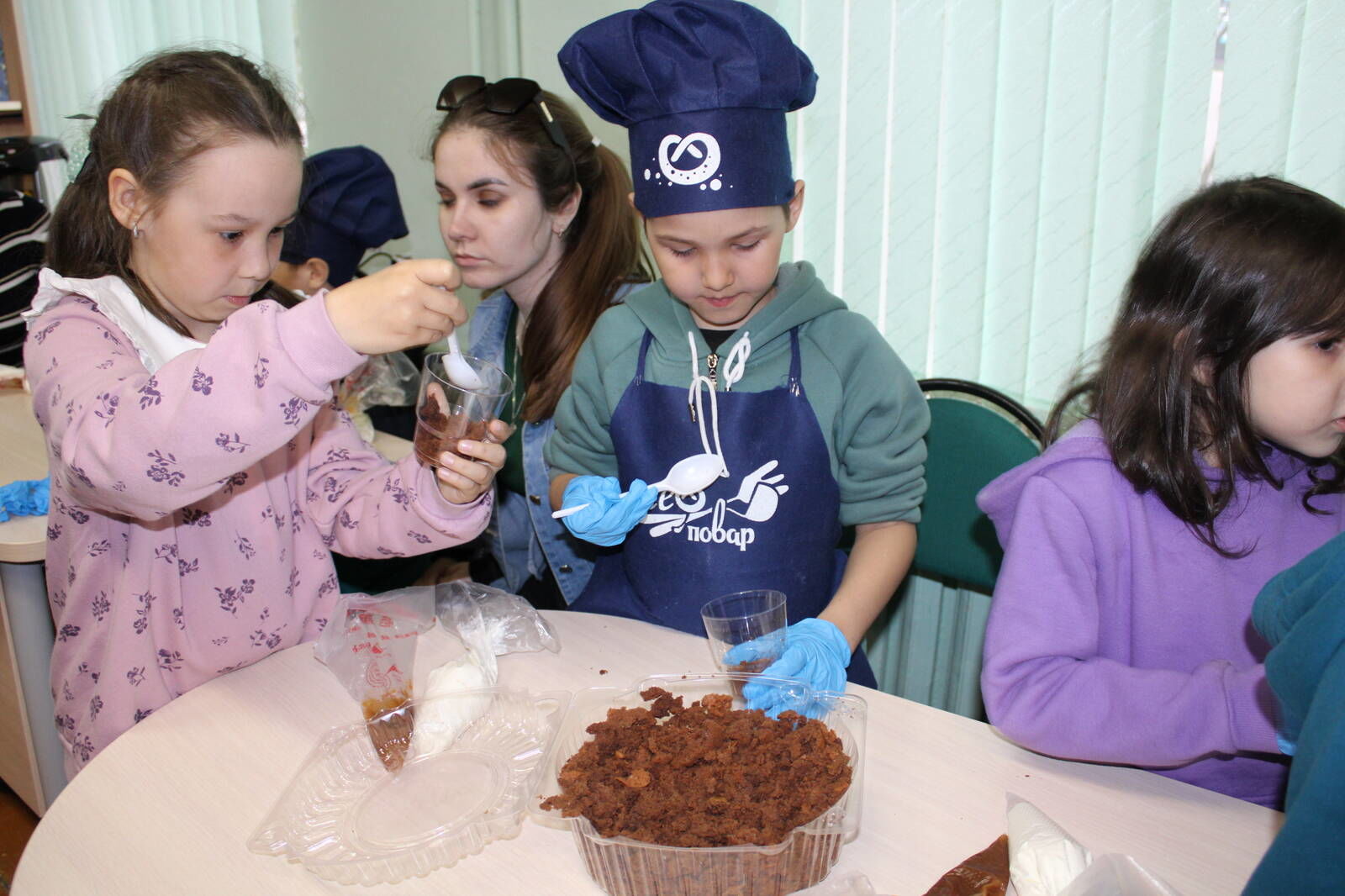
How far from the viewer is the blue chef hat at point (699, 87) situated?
135 cm

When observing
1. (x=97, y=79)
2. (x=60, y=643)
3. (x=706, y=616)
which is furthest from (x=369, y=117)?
(x=706, y=616)

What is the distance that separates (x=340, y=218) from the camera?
8.56ft

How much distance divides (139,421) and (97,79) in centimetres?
392

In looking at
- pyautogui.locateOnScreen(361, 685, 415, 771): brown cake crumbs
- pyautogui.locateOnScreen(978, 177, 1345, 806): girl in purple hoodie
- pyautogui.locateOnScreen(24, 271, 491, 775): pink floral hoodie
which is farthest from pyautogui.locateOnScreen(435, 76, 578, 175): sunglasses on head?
pyautogui.locateOnScreen(361, 685, 415, 771): brown cake crumbs

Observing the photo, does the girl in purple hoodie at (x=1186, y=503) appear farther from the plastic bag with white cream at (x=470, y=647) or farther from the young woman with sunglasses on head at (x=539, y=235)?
the young woman with sunglasses on head at (x=539, y=235)

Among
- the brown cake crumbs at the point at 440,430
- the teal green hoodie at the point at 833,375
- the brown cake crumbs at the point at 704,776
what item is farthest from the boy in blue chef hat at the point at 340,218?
the brown cake crumbs at the point at 704,776

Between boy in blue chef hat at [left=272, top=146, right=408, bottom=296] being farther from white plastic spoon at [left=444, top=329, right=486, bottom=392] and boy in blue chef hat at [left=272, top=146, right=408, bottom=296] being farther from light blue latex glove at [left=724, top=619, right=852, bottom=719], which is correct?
light blue latex glove at [left=724, top=619, right=852, bottom=719]

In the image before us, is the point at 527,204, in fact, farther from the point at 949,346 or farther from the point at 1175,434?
the point at 1175,434

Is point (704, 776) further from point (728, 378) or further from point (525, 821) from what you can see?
point (728, 378)

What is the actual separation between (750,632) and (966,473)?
805 mm

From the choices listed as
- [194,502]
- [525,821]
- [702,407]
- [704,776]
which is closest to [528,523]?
[702,407]

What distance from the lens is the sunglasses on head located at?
1.98 metres

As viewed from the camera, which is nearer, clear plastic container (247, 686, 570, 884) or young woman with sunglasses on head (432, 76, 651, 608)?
clear plastic container (247, 686, 570, 884)

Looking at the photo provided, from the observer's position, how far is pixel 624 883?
2.74 ft
